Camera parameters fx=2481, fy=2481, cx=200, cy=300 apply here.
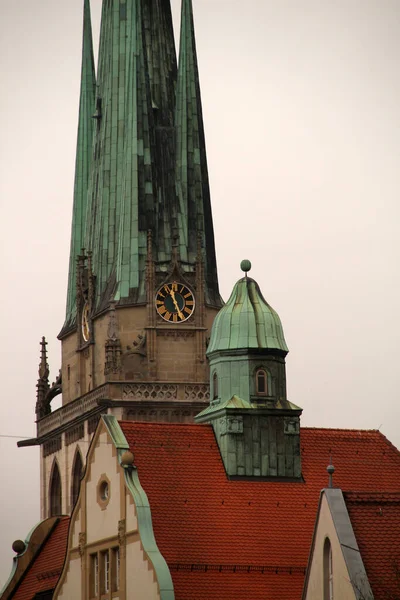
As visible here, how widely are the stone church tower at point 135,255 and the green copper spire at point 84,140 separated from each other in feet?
0.33

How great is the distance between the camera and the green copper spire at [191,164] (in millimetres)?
121000

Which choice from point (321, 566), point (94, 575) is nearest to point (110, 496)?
point (94, 575)

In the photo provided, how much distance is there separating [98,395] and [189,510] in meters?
39.9

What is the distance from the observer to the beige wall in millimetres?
76875

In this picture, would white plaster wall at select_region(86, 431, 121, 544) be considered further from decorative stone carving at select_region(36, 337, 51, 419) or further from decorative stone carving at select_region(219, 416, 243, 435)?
decorative stone carving at select_region(36, 337, 51, 419)

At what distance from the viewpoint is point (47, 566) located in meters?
89.9

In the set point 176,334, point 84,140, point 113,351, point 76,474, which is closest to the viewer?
point 113,351

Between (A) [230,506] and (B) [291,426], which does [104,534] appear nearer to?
(A) [230,506]

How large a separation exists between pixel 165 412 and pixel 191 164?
13.6m

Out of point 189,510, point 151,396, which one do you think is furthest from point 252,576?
point 151,396

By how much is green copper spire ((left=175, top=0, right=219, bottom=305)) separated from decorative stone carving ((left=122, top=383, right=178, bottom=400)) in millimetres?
5637

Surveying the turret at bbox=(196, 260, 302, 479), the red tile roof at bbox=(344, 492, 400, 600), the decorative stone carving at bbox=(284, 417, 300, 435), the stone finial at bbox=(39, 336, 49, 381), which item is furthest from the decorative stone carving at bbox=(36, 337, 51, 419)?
the red tile roof at bbox=(344, 492, 400, 600)

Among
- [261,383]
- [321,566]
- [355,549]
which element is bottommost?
[321,566]

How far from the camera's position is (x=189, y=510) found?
7844 centimetres
